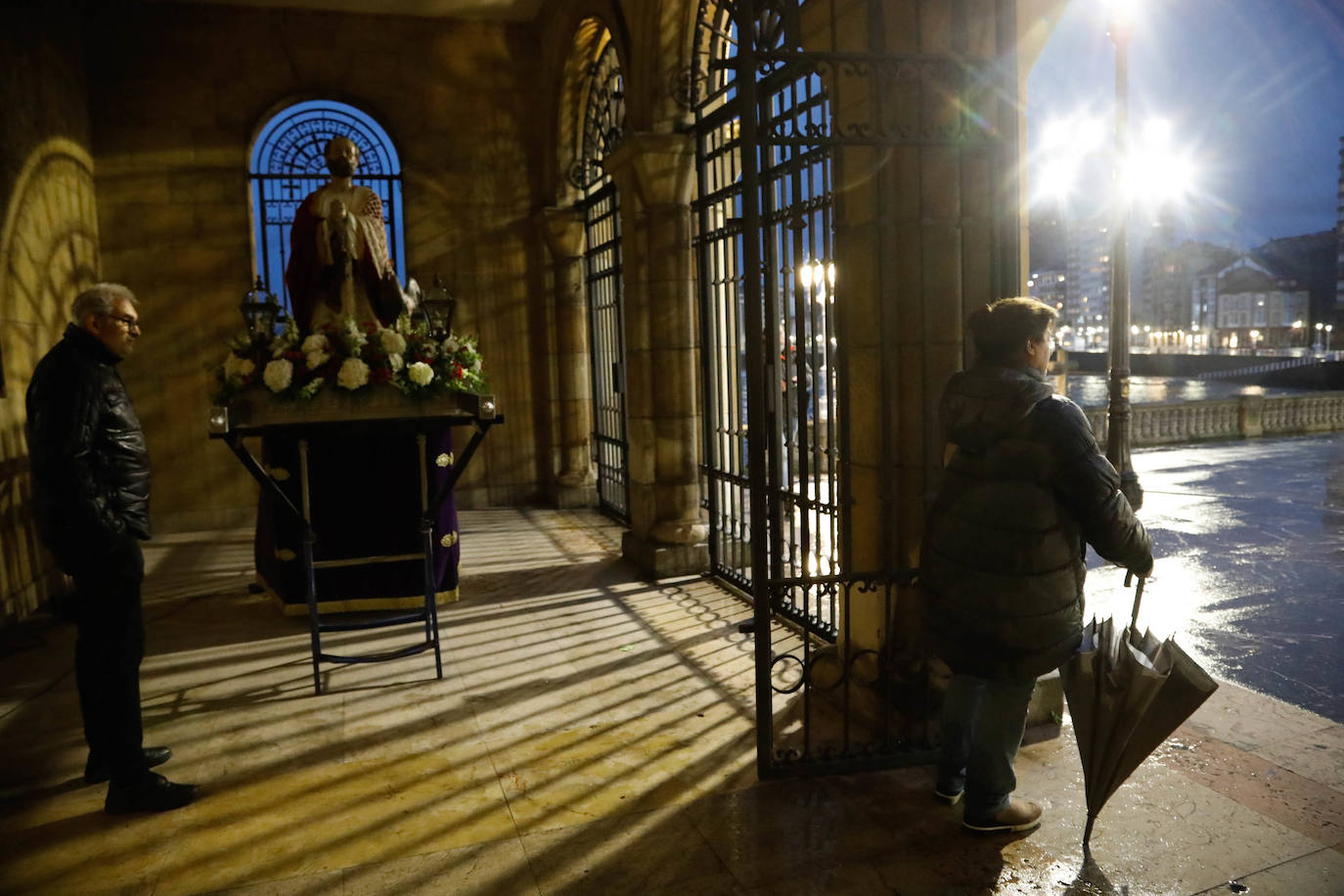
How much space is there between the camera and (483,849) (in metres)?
3.24

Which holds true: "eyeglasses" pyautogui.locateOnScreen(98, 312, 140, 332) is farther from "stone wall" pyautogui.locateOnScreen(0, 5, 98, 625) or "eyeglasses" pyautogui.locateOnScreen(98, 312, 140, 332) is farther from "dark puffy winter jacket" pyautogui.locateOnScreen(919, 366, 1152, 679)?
"stone wall" pyautogui.locateOnScreen(0, 5, 98, 625)

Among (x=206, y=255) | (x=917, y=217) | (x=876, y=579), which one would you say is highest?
(x=206, y=255)

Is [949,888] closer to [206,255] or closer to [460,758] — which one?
[460,758]

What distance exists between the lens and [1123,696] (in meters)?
2.93

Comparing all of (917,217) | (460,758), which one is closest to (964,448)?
(917,217)

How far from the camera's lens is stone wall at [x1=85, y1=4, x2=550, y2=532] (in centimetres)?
1015

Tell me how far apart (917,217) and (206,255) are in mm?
9008

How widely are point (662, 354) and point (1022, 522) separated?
4.64m

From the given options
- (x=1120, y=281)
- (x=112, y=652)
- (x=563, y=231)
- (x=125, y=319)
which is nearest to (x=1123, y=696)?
(x=112, y=652)

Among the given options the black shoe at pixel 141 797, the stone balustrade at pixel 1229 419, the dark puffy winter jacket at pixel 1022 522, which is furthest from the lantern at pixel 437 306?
the stone balustrade at pixel 1229 419

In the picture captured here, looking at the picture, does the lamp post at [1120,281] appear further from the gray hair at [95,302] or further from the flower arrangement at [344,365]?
the gray hair at [95,302]

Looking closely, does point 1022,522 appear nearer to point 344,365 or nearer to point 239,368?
point 344,365

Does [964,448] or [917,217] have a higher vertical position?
[917,217]

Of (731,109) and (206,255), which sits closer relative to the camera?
(731,109)
